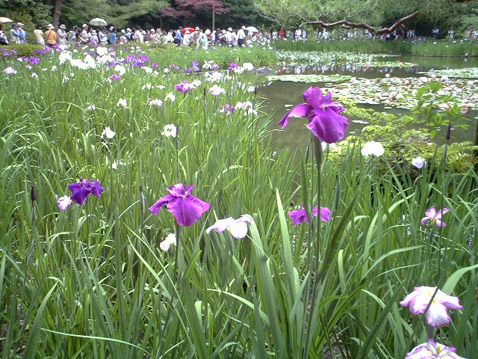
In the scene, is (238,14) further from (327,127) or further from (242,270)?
(327,127)

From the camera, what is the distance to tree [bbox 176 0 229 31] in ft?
93.5

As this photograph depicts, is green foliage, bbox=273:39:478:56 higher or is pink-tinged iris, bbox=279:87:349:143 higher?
pink-tinged iris, bbox=279:87:349:143

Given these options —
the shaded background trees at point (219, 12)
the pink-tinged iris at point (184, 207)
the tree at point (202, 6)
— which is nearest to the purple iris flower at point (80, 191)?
the pink-tinged iris at point (184, 207)

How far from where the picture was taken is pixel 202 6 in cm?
2894

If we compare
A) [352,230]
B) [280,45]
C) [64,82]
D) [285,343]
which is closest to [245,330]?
[285,343]

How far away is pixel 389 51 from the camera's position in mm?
24188

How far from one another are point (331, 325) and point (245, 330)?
0.66 ft

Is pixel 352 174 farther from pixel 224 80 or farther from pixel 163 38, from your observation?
pixel 163 38

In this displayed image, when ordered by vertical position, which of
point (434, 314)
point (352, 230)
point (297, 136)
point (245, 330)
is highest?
point (434, 314)

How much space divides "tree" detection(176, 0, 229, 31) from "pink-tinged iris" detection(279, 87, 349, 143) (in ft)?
94.0

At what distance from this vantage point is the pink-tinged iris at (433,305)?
667 millimetres

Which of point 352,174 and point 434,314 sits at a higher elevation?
point 434,314

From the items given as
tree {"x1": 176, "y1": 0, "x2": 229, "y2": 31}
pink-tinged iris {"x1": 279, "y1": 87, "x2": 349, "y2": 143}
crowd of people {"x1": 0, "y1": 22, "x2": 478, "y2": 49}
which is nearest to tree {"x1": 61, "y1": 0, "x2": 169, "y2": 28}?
crowd of people {"x1": 0, "y1": 22, "x2": 478, "y2": 49}

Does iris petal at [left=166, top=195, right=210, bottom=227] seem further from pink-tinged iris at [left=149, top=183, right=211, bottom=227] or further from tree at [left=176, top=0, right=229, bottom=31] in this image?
tree at [left=176, top=0, right=229, bottom=31]
